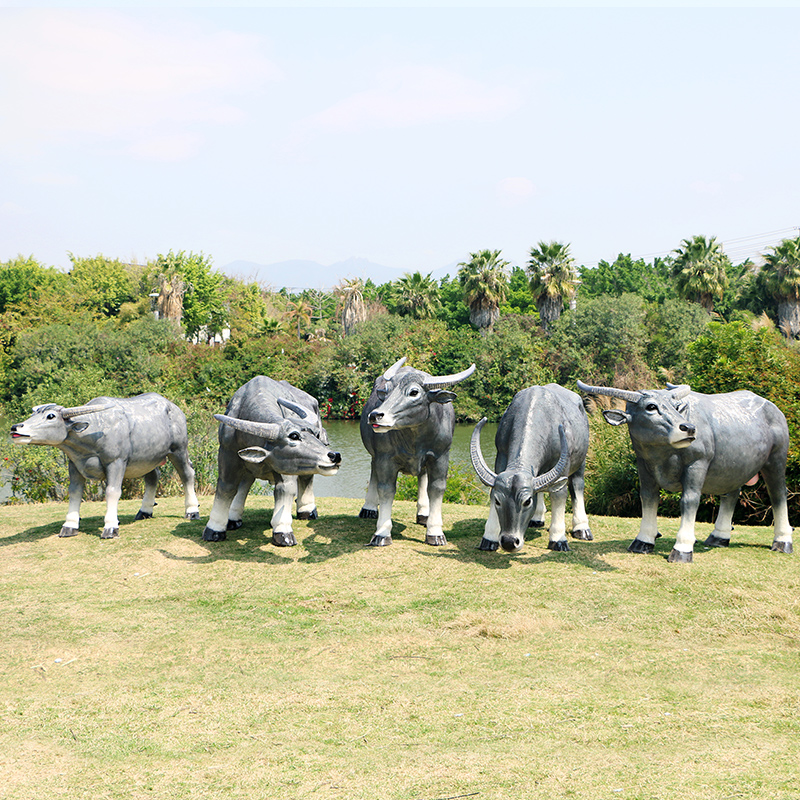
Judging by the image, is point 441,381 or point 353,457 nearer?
point 441,381

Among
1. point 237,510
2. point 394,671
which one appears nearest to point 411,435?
point 237,510

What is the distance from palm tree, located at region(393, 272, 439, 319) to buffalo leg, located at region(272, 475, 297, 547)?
130 feet

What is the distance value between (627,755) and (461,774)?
37.5 inches

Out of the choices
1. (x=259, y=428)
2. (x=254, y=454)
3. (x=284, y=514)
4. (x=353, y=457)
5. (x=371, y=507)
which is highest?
(x=259, y=428)

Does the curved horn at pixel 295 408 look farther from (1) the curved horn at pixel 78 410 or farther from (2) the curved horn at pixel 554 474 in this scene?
(2) the curved horn at pixel 554 474

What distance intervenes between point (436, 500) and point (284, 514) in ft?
5.65

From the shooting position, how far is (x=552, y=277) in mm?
41656

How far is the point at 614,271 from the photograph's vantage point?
64188mm

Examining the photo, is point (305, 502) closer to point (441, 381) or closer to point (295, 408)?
point (295, 408)

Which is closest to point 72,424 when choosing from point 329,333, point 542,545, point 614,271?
point 542,545

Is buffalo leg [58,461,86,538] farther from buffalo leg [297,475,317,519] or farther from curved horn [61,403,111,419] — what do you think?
buffalo leg [297,475,317,519]

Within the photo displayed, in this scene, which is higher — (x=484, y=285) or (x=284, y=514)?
(x=484, y=285)

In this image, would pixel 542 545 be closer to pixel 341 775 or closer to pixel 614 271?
pixel 341 775

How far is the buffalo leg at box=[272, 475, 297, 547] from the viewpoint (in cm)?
837
